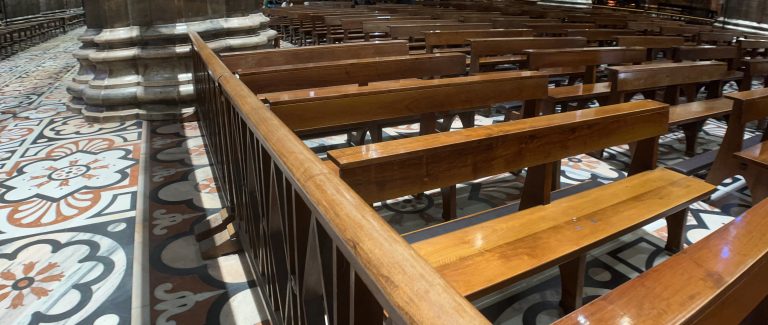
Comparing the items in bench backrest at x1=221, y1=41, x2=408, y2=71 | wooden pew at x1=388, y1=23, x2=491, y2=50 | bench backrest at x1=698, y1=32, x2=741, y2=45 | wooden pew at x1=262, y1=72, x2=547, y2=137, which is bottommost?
wooden pew at x1=262, y1=72, x2=547, y2=137

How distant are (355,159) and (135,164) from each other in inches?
83.7

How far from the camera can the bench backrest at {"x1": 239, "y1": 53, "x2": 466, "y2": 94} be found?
235 cm

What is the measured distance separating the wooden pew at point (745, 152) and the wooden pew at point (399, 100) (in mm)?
857

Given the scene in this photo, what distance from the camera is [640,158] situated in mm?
1999

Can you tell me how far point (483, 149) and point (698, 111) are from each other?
2071 millimetres

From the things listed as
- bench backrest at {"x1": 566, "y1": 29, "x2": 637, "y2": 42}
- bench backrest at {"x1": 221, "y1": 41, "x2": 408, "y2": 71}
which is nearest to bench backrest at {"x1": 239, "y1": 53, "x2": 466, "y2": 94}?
bench backrest at {"x1": 221, "y1": 41, "x2": 408, "y2": 71}

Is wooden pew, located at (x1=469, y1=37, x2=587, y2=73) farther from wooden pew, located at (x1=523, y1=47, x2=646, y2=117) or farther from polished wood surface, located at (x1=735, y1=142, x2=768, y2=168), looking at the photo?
polished wood surface, located at (x1=735, y1=142, x2=768, y2=168)

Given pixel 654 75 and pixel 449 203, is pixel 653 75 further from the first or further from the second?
pixel 449 203

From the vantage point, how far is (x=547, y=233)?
4.60 feet

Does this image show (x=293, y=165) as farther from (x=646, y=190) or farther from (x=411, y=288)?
(x=646, y=190)

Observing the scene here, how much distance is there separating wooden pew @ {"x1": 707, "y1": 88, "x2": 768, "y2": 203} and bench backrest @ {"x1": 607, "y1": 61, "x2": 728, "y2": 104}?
0.49 meters

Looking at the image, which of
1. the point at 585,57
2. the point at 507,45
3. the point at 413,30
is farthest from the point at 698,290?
the point at 413,30

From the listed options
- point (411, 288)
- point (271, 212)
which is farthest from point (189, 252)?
point (411, 288)

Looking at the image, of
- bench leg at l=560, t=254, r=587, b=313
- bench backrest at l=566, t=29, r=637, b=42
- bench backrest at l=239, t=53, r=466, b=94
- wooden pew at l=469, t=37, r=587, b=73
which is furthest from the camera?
bench backrest at l=566, t=29, r=637, b=42
